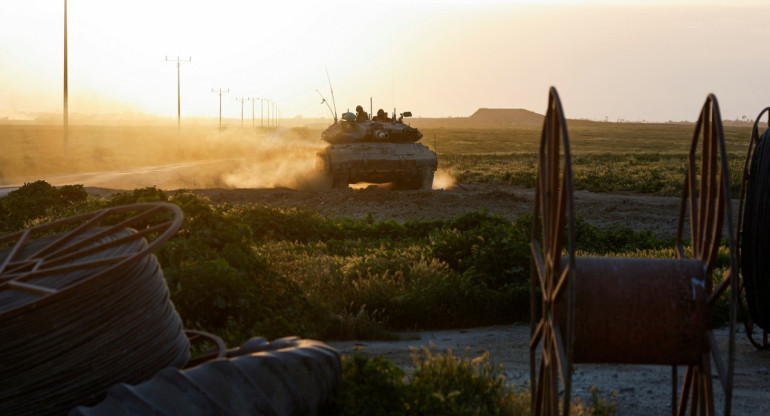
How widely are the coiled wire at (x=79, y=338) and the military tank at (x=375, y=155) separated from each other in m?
21.4

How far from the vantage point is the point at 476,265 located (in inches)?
479

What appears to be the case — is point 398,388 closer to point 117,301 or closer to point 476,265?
point 117,301

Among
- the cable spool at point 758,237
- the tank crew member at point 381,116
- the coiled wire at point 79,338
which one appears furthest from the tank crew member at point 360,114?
the coiled wire at point 79,338

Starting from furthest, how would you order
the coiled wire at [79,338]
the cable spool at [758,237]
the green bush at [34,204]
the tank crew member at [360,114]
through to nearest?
1. the tank crew member at [360,114]
2. the green bush at [34,204]
3. the cable spool at [758,237]
4. the coiled wire at [79,338]

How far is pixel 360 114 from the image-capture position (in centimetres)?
3023

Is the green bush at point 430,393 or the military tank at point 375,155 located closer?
the green bush at point 430,393

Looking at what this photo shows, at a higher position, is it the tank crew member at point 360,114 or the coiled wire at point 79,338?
the tank crew member at point 360,114

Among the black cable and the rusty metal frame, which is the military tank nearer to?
the black cable

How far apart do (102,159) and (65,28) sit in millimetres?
16064

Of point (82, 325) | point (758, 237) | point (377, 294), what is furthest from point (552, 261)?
point (377, 294)

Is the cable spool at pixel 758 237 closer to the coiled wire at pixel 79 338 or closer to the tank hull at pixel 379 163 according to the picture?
the coiled wire at pixel 79 338

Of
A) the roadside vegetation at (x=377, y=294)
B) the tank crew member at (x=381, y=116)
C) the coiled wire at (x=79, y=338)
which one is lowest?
the roadside vegetation at (x=377, y=294)

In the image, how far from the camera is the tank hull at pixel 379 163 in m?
26.8

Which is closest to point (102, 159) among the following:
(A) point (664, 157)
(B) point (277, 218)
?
(A) point (664, 157)
